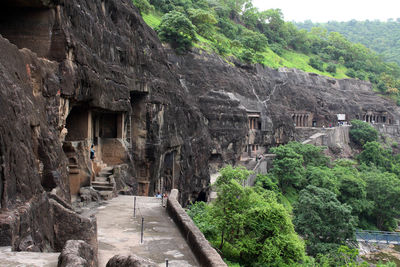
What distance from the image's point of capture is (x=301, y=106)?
197ft

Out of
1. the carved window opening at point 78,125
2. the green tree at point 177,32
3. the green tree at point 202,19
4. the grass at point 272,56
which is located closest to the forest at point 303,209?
the carved window opening at point 78,125

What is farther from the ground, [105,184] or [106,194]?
[105,184]

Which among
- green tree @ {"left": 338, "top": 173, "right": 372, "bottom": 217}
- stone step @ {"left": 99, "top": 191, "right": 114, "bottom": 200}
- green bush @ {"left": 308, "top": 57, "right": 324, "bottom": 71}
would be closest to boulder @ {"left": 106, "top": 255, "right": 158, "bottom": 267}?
stone step @ {"left": 99, "top": 191, "right": 114, "bottom": 200}

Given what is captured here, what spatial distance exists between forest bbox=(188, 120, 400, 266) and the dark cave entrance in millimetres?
10850

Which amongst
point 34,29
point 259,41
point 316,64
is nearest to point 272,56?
point 259,41

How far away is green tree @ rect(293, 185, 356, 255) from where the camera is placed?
29422 mm

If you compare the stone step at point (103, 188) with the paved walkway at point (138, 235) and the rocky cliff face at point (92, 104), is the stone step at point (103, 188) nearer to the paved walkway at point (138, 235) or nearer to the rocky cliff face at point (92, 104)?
the paved walkway at point (138, 235)

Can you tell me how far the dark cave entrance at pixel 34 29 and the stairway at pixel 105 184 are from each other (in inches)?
258

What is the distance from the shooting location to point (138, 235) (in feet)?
38.7

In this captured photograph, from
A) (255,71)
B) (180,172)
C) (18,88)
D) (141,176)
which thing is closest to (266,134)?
(255,71)

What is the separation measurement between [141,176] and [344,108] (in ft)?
174

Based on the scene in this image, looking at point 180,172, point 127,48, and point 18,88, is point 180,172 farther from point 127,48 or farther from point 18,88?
point 18,88

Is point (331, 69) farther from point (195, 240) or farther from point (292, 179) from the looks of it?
point (195, 240)

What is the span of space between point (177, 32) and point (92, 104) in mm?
24077
